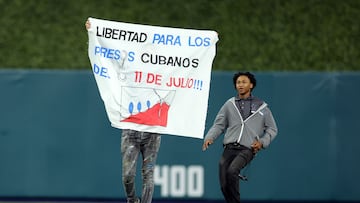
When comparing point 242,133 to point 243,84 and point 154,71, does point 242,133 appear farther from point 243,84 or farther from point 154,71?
point 154,71

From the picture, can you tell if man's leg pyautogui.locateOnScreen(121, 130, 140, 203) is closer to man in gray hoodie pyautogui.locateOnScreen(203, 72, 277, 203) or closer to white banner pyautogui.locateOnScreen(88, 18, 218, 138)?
white banner pyautogui.locateOnScreen(88, 18, 218, 138)

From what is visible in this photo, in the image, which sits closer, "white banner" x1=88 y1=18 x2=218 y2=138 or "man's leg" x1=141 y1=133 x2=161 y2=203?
"man's leg" x1=141 y1=133 x2=161 y2=203

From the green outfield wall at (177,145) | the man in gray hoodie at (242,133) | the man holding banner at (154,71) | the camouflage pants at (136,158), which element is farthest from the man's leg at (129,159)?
the green outfield wall at (177,145)

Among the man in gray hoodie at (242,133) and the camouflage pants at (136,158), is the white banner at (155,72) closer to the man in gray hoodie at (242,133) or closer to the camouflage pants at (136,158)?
the camouflage pants at (136,158)

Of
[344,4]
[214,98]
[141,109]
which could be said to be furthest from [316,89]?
[141,109]

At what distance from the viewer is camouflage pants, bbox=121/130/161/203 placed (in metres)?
12.8

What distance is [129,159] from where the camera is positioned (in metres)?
12.8

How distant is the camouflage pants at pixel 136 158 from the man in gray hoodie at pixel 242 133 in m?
0.69

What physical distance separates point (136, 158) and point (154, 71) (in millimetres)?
1098

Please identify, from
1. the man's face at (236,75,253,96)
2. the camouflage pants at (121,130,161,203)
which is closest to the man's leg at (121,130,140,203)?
the camouflage pants at (121,130,161,203)

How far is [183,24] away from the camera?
19.2 m

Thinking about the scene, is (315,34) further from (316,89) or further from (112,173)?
(112,173)

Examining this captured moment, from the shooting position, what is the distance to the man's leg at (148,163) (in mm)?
12836

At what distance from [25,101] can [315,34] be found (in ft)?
17.9
